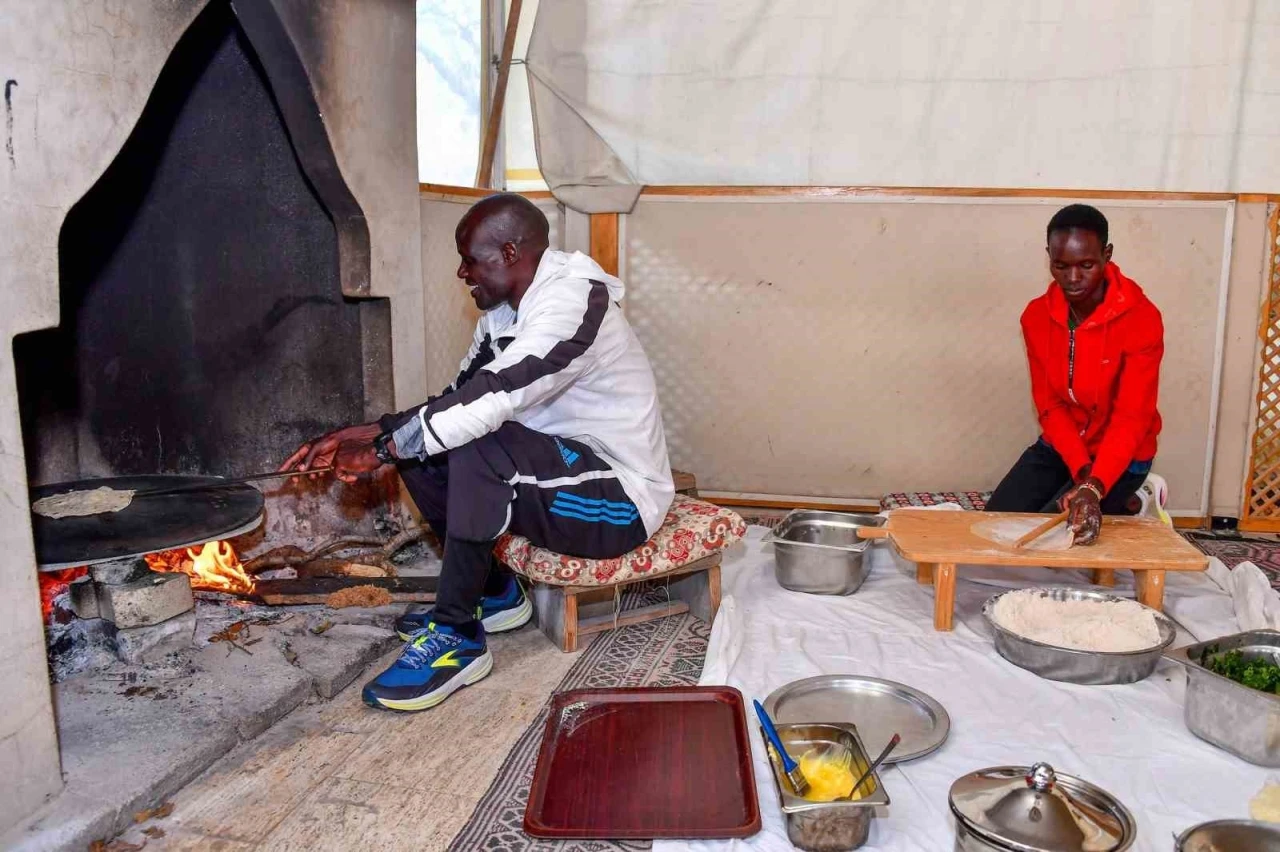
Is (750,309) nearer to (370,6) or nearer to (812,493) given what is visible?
(812,493)

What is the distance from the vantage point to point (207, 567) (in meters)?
2.90

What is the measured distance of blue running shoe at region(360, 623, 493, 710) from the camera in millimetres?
2248

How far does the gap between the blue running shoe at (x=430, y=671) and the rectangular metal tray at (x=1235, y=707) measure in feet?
5.18

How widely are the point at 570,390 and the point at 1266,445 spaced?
2.91m

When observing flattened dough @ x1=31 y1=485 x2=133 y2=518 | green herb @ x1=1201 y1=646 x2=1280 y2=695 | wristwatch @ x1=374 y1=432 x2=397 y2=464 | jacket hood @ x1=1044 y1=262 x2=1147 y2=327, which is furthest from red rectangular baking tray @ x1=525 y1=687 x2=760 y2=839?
jacket hood @ x1=1044 y1=262 x2=1147 y2=327

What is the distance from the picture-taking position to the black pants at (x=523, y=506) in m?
2.32

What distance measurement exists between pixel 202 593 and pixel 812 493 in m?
2.37

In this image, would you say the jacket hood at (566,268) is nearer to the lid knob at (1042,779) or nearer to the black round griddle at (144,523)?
the black round griddle at (144,523)

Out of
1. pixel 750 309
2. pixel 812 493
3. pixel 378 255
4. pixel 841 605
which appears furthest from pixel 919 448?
pixel 378 255

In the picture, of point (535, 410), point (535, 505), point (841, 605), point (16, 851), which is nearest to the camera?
point (16, 851)

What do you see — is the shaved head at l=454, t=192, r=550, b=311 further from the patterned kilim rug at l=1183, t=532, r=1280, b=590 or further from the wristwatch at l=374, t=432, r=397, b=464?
the patterned kilim rug at l=1183, t=532, r=1280, b=590

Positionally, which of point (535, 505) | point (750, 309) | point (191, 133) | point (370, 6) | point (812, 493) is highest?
point (370, 6)

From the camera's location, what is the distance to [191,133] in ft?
9.85

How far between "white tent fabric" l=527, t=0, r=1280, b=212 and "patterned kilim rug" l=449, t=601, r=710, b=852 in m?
1.93
